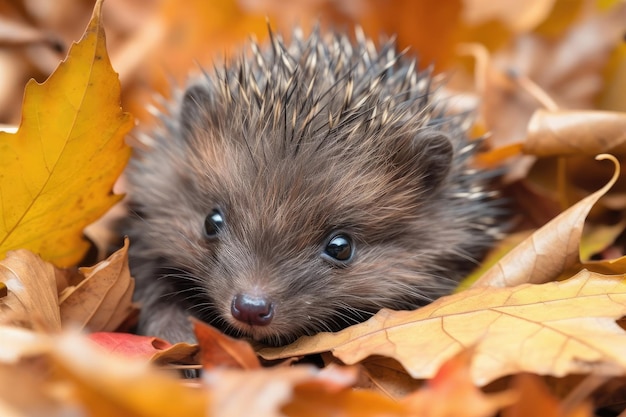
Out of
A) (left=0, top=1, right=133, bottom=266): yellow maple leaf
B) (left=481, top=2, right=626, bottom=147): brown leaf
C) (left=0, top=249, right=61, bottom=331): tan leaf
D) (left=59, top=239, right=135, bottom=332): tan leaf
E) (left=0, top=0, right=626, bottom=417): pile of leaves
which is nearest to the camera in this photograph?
(left=0, top=0, right=626, bottom=417): pile of leaves

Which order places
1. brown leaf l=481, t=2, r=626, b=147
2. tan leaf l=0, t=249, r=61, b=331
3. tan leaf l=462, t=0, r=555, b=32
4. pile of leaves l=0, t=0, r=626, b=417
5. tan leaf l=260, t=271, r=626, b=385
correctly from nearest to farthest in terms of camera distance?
pile of leaves l=0, t=0, r=626, b=417
tan leaf l=260, t=271, r=626, b=385
tan leaf l=0, t=249, r=61, b=331
brown leaf l=481, t=2, r=626, b=147
tan leaf l=462, t=0, r=555, b=32

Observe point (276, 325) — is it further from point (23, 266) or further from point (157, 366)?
point (23, 266)

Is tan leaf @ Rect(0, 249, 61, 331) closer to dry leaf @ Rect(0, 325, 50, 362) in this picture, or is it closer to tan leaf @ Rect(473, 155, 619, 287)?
dry leaf @ Rect(0, 325, 50, 362)

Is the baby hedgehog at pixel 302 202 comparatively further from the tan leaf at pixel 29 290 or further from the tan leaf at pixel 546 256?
the tan leaf at pixel 29 290

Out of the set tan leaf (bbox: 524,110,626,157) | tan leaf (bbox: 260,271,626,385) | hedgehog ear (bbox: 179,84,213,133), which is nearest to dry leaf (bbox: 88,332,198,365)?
tan leaf (bbox: 260,271,626,385)

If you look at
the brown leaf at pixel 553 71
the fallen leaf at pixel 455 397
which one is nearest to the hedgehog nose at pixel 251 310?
the fallen leaf at pixel 455 397

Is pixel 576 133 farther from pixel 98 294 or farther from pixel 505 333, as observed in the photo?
pixel 98 294
